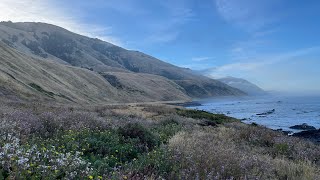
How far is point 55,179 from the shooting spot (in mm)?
4844

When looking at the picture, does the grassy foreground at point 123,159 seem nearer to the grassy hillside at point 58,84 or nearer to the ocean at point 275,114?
the grassy hillside at point 58,84

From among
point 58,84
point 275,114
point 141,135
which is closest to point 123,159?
point 141,135

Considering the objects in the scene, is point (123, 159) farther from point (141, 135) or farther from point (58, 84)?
point (58, 84)

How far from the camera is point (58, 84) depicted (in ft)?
225

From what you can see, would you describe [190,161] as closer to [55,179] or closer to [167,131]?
[55,179]

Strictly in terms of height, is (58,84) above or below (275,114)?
above

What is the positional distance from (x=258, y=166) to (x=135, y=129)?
482cm

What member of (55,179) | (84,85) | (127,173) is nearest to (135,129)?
(127,173)

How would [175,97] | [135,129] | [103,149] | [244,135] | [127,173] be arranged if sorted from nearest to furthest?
[127,173]
[103,149]
[135,129]
[244,135]
[175,97]

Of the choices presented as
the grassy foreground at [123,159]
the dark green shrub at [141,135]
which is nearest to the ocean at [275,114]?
the dark green shrub at [141,135]

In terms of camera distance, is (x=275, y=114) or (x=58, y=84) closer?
(x=58, y=84)

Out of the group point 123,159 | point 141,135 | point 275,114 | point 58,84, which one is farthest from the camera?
point 275,114

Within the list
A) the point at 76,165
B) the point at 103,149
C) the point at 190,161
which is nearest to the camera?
the point at 76,165

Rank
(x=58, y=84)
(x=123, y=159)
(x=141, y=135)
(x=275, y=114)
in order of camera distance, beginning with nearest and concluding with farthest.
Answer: (x=123, y=159) → (x=141, y=135) → (x=58, y=84) → (x=275, y=114)
